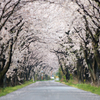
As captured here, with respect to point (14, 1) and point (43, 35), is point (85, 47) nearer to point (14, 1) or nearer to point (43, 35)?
point (14, 1)

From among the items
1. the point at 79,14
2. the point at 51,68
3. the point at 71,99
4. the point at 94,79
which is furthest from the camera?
the point at 51,68

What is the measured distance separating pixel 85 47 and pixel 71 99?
11.6m

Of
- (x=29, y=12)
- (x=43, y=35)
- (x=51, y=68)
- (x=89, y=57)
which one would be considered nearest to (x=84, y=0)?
(x=29, y=12)

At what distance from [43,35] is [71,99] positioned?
25.4 m

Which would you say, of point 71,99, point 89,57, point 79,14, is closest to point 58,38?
point 89,57

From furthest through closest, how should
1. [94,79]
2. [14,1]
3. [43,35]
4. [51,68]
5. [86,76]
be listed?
[51,68]
[43,35]
[86,76]
[94,79]
[14,1]

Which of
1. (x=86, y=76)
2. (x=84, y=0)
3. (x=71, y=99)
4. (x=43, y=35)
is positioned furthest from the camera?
(x=43, y=35)

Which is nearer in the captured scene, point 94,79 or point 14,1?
point 14,1

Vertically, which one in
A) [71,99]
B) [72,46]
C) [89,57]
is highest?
[72,46]

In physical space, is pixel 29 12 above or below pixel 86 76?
above

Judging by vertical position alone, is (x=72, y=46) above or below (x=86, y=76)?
above

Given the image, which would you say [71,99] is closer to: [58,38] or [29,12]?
[29,12]

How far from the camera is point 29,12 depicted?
21.4 m

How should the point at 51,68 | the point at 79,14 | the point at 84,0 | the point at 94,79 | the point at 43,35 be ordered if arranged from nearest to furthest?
the point at 84,0 → the point at 79,14 → the point at 94,79 → the point at 43,35 → the point at 51,68
